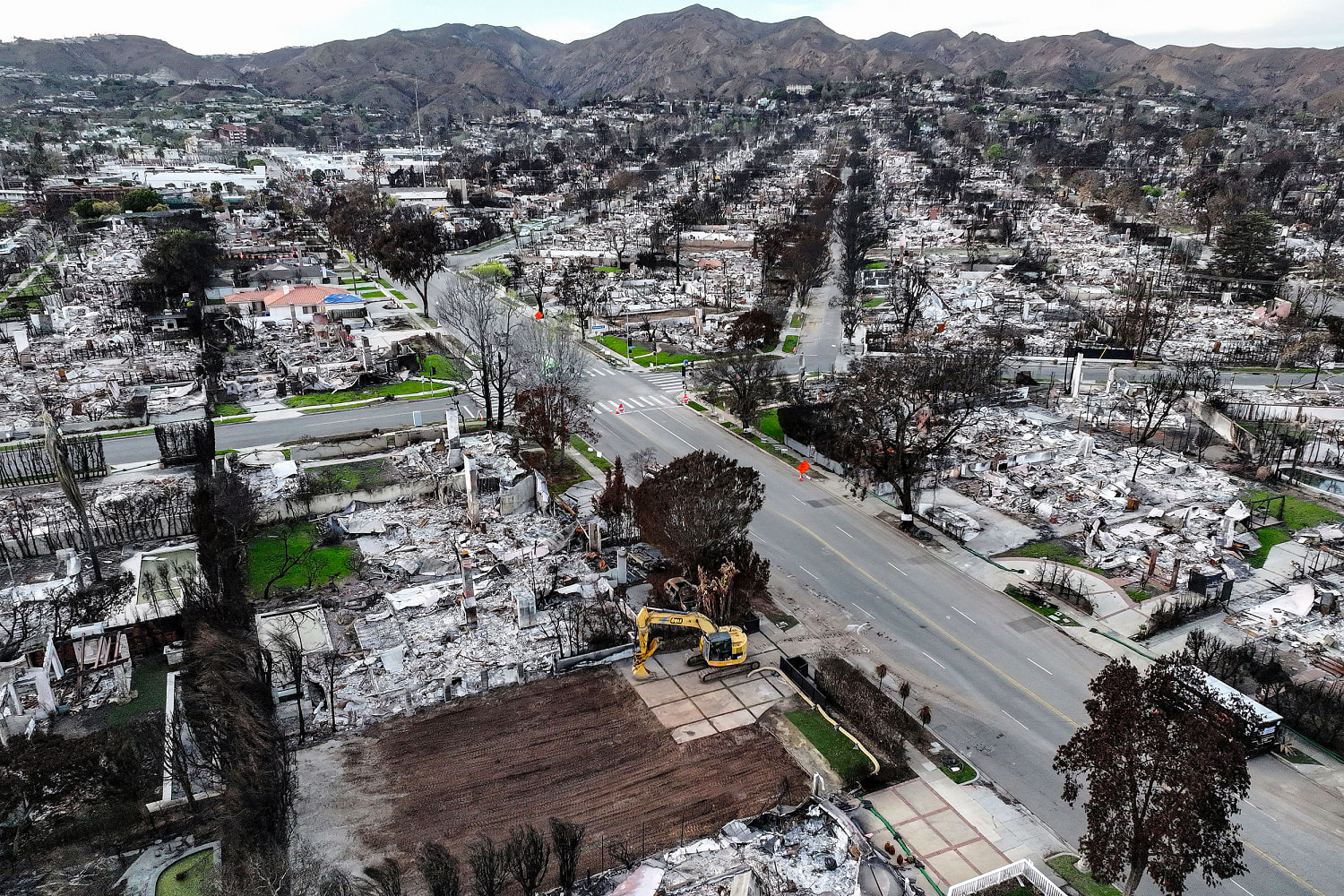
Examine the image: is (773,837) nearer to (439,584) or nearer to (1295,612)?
(439,584)

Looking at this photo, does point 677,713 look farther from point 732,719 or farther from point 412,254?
point 412,254

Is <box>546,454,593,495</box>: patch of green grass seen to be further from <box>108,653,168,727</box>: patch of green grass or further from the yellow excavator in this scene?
<box>108,653,168,727</box>: patch of green grass

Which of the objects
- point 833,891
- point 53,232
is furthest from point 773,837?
point 53,232

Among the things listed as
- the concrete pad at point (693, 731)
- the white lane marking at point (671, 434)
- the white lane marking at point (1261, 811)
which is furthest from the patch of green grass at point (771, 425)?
the white lane marking at point (1261, 811)

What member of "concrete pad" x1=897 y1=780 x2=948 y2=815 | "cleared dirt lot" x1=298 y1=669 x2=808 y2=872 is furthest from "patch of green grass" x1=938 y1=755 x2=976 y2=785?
"cleared dirt lot" x1=298 y1=669 x2=808 y2=872

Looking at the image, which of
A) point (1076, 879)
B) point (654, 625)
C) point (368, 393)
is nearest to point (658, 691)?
point (654, 625)

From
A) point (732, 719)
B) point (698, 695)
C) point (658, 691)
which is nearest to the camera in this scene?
point (732, 719)
